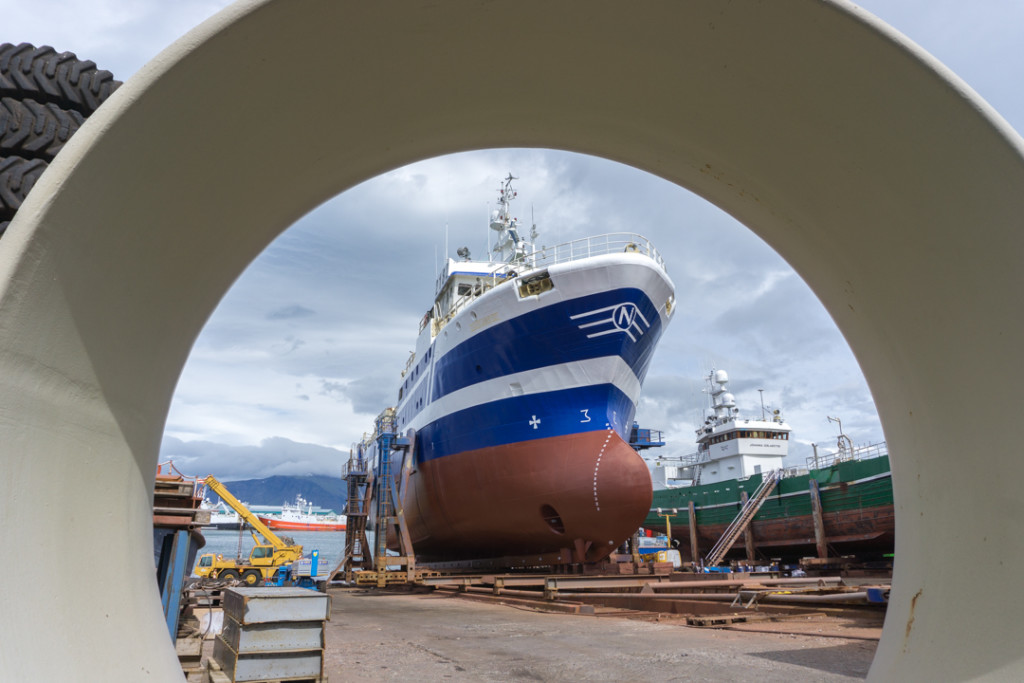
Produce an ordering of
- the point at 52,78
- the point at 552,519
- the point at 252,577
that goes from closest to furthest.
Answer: the point at 52,78 → the point at 552,519 → the point at 252,577

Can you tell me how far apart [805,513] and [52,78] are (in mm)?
26830

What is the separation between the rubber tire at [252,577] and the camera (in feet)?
63.6

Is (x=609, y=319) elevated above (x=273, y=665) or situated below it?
above

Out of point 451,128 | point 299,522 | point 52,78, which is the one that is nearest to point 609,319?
point 451,128

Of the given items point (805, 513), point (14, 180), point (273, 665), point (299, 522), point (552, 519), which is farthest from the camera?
point (299, 522)

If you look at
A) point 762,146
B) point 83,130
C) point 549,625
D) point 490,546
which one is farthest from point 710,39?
point 490,546

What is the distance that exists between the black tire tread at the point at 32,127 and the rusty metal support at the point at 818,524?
25490mm

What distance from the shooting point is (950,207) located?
2512 millimetres

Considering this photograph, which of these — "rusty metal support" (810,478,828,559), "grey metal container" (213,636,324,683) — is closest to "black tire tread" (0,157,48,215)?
"grey metal container" (213,636,324,683)

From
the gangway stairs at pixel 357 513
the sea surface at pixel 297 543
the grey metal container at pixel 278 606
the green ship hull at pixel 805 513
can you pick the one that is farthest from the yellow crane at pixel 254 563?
the sea surface at pixel 297 543

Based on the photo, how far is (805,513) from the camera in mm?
24875

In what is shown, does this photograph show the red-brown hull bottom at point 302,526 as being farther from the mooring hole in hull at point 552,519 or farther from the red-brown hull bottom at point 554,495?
the mooring hole in hull at point 552,519

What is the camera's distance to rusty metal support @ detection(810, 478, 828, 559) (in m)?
23.2

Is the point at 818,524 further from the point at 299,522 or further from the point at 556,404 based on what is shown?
the point at 299,522
